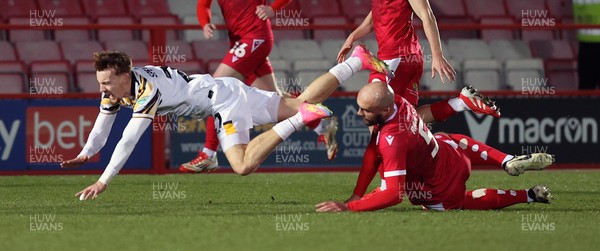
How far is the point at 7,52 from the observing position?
14.8m

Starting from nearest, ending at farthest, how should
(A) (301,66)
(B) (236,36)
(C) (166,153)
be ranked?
(B) (236,36)
(C) (166,153)
(A) (301,66)

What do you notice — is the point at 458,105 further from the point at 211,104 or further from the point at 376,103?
the point at 211,104

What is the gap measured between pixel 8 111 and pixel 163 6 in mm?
4104

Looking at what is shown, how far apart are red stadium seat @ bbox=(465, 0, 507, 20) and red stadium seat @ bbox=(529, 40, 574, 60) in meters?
1.10

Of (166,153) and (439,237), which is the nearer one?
(439,237)

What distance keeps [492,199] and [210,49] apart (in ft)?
23.8

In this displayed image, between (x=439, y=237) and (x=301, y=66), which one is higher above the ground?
(x=301, y=66)

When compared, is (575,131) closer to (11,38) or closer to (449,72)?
(449,72)

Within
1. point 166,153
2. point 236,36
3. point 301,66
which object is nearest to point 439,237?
point 236,36

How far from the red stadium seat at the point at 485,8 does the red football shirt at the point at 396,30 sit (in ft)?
26.3

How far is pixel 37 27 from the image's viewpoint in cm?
1276

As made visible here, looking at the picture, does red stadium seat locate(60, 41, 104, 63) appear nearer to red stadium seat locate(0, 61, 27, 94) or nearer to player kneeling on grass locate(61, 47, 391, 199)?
red stadium seat locate(0, 61, 27, 94)

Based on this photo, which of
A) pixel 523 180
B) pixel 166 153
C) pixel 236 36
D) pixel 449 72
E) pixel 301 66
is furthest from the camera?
pixel 301 66

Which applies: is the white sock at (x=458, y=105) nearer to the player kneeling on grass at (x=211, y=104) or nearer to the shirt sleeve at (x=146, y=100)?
the player kneeling on grass at (x=211, y=104)
